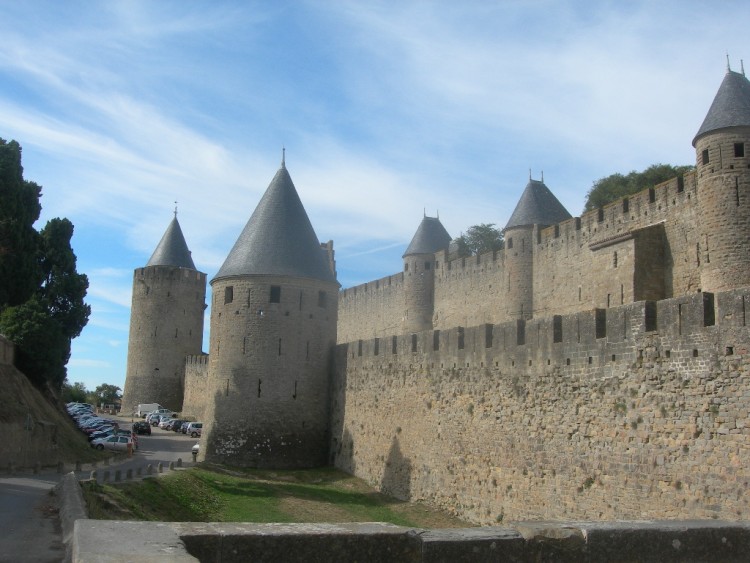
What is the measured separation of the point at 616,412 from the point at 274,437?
13940 millimetres

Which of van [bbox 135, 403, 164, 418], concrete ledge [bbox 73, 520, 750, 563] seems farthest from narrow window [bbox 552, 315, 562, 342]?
van [bbox 135, 403, 164, 418]

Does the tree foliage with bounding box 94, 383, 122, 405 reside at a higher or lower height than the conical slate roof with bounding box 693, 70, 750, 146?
lower

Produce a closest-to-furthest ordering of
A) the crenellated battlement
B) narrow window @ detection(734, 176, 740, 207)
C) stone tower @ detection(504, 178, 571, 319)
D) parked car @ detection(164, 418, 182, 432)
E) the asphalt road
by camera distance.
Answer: the asphalt road → the crenellated battlement → narrow window @ detection(734, 176, 740, 207) → stone tower @ detection(504, 178, 571, 319) → parked car @ detection(164, 418, 182, 432)

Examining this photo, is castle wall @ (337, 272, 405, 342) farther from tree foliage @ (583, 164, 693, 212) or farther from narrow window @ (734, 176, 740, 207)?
narrow window @ (734, 176, 740, 207)

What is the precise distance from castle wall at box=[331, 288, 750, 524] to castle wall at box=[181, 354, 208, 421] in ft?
89.5

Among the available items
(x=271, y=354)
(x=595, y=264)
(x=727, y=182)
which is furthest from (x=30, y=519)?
(x=595, y=264)

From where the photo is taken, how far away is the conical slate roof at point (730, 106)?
81.5 feet

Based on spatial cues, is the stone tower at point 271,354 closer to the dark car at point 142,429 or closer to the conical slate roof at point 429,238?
the dark car at point 142,429

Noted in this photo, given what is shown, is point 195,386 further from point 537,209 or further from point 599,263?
point 599,263

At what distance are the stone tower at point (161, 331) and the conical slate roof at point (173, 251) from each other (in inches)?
3.0

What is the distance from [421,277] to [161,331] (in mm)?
19918

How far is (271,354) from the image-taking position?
2638cm

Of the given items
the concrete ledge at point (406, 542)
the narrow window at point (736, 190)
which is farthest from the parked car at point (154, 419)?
the concrete ledge at point (406, 542)

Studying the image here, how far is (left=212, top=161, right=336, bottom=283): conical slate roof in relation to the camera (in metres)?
27.0
